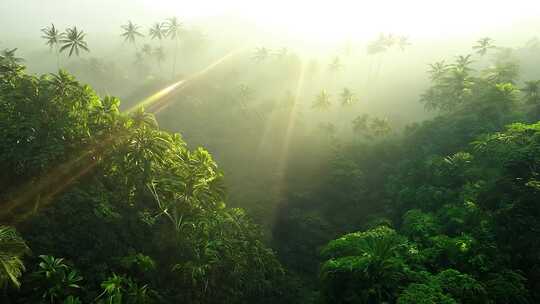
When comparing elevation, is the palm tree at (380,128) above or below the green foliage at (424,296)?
above

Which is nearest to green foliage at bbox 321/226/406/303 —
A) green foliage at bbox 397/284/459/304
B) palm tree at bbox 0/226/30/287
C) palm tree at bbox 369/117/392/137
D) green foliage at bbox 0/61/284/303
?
green foliage at bbox 397/284/459/304

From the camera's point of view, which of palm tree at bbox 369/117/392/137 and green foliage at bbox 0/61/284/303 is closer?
green foliage at bbox 0/61/284/303

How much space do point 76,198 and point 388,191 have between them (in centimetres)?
3109

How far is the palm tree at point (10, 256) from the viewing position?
14789 mm

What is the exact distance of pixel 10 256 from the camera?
1552 centimetres

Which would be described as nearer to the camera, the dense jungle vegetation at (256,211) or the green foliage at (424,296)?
the green foliage at (424,296)

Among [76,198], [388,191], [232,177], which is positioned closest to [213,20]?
[232,177]

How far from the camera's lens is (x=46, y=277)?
16.8m

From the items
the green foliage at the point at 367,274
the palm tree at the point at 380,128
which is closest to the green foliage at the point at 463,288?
the green foliage at the point at 367,274

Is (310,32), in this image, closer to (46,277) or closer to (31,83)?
(31,83)

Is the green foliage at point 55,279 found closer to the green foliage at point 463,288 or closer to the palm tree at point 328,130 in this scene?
the green foliage at point 463,288

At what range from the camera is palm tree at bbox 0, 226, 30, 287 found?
48.5ft

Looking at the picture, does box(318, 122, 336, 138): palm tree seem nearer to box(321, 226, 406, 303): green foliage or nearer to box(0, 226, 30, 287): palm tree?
box(321, 226, 406, 303): green foliage

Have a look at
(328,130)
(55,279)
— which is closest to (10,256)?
(55,279)
